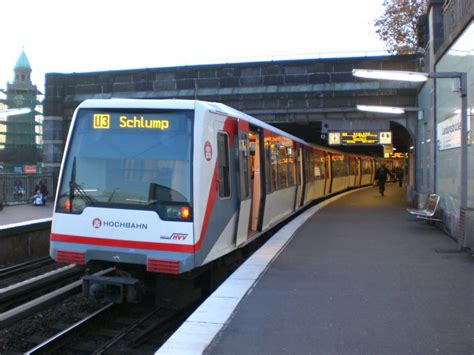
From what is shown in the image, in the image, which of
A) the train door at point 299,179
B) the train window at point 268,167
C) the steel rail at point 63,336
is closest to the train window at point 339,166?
the train door at point 299,179

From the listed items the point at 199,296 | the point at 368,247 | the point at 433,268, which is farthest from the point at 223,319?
the point at 368,247

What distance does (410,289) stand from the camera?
6645mm

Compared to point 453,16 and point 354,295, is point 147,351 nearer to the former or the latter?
point 354,295

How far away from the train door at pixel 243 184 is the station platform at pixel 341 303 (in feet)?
1.64

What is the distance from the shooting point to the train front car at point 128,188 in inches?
266

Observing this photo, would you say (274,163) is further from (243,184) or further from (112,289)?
(112,289)

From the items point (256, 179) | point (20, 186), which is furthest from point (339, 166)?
point (256, 179)

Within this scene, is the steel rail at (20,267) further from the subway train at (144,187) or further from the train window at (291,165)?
the train window at (291,165)

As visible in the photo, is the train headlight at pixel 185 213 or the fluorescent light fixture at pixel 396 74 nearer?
the train headlight at pixel 185 213

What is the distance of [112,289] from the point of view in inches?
267

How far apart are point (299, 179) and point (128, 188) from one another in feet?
33.6

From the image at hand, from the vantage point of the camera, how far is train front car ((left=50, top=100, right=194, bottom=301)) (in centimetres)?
676

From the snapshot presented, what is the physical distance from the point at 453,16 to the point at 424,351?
9.30 metres

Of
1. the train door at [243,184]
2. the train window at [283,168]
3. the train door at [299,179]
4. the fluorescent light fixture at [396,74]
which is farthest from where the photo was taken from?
the train door at [299,179]
